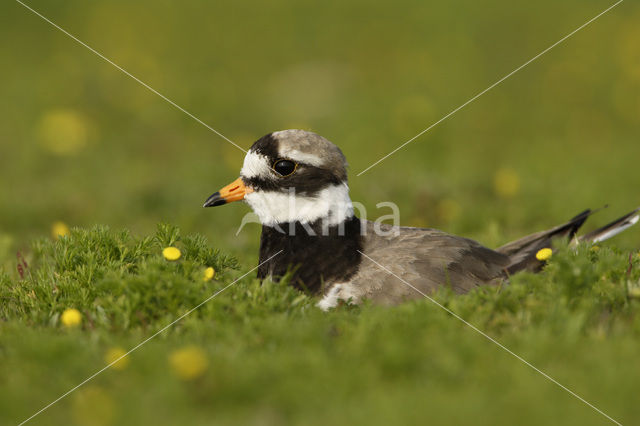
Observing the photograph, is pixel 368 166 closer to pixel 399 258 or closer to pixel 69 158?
pixel 69 158

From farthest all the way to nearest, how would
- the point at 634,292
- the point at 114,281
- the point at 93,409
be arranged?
the point at 114,281
the point at 634,292
the point at 93,409

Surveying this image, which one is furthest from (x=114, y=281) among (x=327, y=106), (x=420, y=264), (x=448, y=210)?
(x=327, y=106)

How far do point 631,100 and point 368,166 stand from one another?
21.2 ft

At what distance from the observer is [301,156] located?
6113 millimetres

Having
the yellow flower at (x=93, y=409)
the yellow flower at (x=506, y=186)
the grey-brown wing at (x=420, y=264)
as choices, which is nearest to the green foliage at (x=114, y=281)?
the yellow flower at (x=93, y=409)

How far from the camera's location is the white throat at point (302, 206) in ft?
20.4

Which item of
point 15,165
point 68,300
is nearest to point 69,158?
point 15,165

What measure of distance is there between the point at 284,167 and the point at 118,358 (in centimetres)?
229

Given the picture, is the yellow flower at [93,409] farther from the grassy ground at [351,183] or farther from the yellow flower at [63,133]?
the yellow flower at [63,133]

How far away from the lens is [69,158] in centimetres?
1314

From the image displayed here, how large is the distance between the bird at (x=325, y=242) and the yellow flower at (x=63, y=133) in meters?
8.01

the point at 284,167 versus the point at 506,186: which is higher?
the point at 284,167

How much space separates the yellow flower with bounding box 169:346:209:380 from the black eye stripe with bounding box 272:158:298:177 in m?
2.21

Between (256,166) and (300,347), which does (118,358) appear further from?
(256,166)
